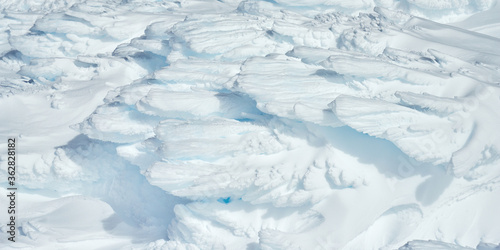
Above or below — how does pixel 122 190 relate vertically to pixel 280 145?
below

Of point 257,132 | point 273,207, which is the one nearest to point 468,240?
point 273,207

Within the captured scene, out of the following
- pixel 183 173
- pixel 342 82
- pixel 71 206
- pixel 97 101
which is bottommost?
pixel 71 206

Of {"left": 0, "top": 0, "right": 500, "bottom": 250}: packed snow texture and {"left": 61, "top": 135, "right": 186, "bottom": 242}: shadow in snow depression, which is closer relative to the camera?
{"left": 0, "top": 0, "right": 500, "bottom": 250}: packed snow texture

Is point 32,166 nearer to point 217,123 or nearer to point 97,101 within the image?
point 97,101

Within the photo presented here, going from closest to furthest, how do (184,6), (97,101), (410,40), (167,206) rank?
1. (167,206)
2. (410,40)
3. (97,101)
4. (184,6)

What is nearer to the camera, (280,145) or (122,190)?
(280,145)

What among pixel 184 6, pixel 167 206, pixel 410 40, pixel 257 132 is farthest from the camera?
pixel 184 6

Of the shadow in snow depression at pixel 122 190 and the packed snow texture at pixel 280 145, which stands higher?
the packed snow texture at pixel 280 145

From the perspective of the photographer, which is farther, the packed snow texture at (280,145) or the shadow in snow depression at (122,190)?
the shadow in snow depression at (122,190)
